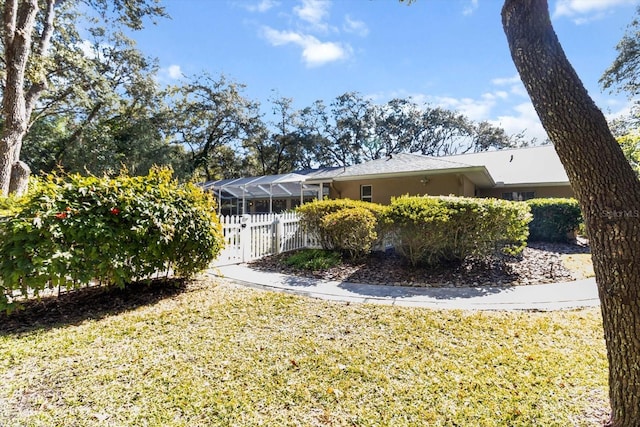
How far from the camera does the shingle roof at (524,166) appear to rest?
15975mm

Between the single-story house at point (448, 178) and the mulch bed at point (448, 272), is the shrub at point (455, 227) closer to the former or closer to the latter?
the mulch bed at point (448, 272)

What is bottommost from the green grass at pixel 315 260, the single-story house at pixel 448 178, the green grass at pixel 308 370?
the green grass at pixel 308 370

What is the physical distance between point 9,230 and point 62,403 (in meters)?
2.76

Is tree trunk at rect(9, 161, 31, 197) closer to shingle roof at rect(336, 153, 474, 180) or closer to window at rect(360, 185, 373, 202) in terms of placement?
shingle roof at rect(336, 153, 474, 180)

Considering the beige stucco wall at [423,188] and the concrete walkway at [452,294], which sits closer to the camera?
the concrete walkway at [452,294]

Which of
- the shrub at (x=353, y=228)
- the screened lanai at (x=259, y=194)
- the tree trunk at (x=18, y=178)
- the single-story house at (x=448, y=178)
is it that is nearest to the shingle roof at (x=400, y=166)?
the single-story house at (x=448, y=178)

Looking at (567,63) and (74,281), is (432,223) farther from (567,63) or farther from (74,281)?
(74,281)

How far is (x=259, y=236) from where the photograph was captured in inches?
356

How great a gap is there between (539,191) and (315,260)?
559 inches

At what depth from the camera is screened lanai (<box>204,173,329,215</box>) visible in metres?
21.9

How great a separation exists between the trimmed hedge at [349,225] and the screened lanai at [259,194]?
11.7m

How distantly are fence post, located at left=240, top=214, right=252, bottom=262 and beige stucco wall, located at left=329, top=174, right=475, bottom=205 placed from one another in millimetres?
5846

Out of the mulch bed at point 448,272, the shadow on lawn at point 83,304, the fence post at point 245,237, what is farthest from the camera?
the fence post at point 245,237

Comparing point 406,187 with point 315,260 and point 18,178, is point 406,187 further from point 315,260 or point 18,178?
point 18,178
